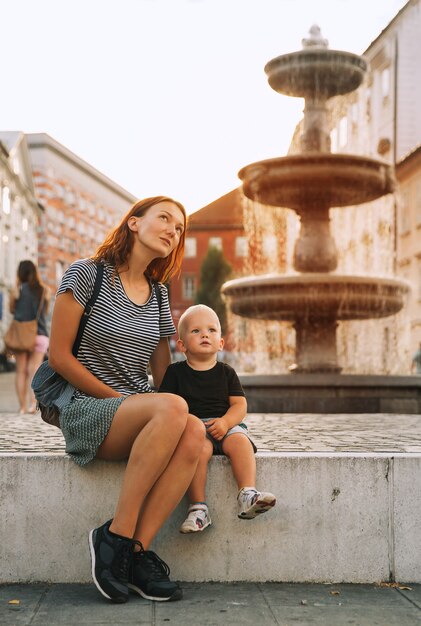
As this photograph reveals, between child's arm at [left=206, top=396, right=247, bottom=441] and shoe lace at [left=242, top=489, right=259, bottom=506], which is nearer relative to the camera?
shoe lace at [left=242, top=489, right=259, bottom=506]

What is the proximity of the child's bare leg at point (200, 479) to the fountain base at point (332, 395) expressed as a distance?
5245mm

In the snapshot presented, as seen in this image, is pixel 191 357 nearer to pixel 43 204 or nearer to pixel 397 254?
pixel 397 254

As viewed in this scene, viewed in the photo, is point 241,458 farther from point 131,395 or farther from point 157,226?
point 157,226

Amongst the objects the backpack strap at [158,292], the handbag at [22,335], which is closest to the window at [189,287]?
the handbag at [22,335]

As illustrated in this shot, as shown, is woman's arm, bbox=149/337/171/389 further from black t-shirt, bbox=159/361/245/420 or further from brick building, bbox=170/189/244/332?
brick building, bbox=170/189/244/332

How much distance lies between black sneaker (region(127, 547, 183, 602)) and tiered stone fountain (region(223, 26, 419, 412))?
18.3 ft

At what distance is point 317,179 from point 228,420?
649 cm

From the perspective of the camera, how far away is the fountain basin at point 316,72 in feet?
35.7

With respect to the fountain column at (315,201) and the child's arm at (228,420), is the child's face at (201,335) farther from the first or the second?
the fountain column at (315,201)

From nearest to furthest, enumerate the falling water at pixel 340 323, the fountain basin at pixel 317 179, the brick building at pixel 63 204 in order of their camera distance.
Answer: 1. the fountain basin at pixel 317 179
2. the falling water at pixel 340 323
3. the brick building at pixel 63 204

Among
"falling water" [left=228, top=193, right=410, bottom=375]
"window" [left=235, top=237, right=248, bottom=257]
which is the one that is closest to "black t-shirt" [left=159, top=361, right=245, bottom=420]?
"falling water" [left=228, top=193, right=410, bottom=375]

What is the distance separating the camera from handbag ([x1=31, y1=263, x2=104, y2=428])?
4.12 meters

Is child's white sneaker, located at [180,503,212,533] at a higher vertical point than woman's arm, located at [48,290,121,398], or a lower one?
lower

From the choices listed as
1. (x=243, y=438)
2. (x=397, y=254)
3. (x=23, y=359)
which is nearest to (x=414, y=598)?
(x=243, y=438)
